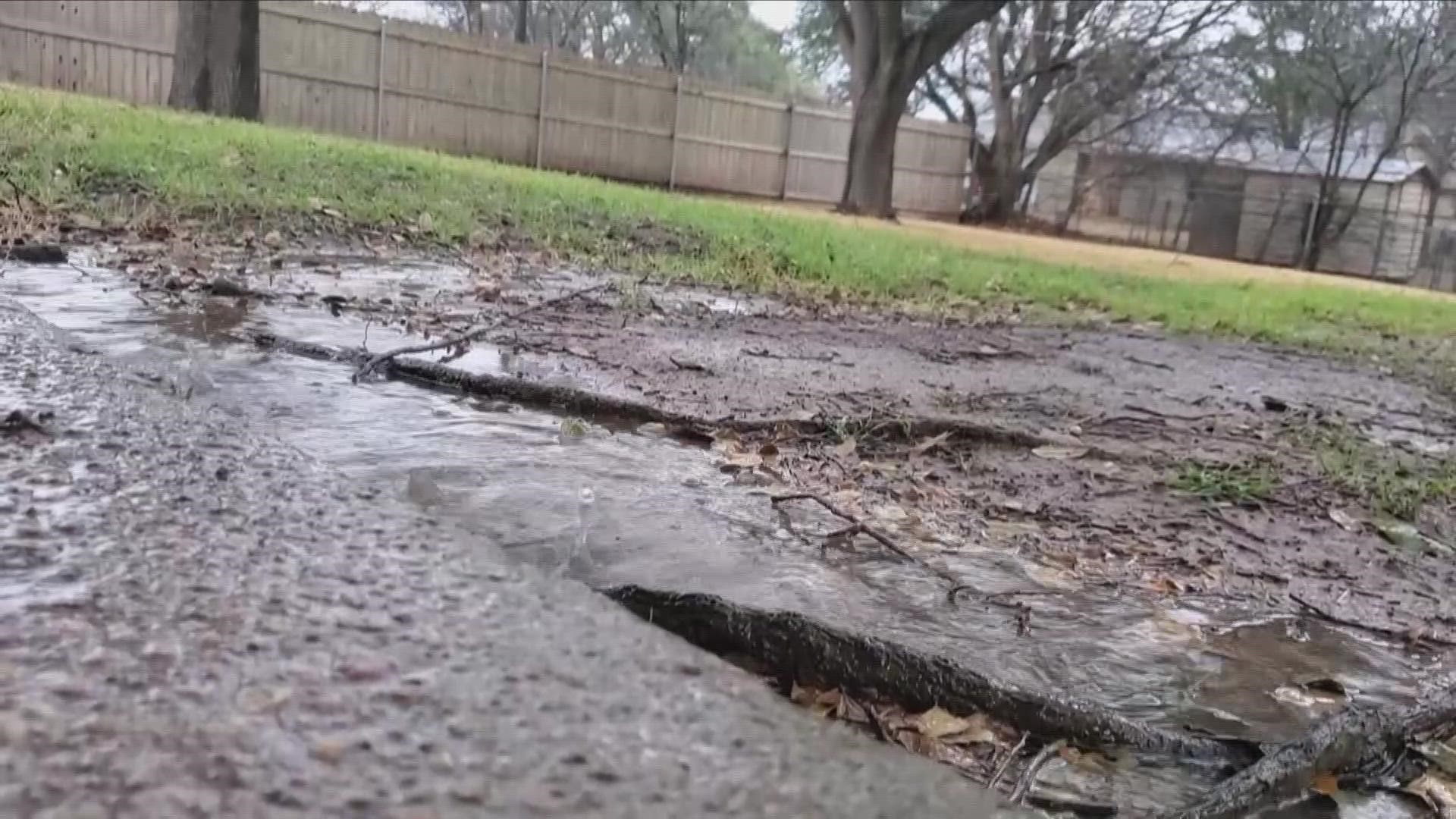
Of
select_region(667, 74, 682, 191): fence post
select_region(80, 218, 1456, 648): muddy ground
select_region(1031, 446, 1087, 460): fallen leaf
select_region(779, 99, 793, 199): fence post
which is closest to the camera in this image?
select_region(80, 218, 1456, 648): muddy ground

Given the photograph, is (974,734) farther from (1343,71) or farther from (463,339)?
(1343,71)

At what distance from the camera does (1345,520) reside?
294 cm

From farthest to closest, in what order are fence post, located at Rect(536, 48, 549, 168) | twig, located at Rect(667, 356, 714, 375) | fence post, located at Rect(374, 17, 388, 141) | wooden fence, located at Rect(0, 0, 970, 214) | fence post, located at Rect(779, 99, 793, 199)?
fence post, located at Rect(779, 99, 793, 199) → fence post, located at Rect(536, 48, 549, 168) → fence post, located at Rect(374, 17, 388, 141) → wooden fence, located at Rect(0, 0, 970, 214) → twig, located at Rect(667, 356, 714, 375)

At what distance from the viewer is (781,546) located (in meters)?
2.18

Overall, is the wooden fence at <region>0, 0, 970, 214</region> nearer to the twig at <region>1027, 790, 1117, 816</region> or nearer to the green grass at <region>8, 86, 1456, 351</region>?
the green grass at <region>8, 86, 1456, 351</region>

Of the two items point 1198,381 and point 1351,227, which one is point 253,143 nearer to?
point 1198,381

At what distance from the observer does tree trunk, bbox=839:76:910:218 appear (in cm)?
1894

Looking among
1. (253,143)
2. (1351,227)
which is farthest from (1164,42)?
(253,143)

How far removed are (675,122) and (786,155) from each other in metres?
2.70

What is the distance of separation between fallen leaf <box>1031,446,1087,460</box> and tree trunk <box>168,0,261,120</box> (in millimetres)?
10910

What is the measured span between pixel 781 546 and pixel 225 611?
1.09 meters

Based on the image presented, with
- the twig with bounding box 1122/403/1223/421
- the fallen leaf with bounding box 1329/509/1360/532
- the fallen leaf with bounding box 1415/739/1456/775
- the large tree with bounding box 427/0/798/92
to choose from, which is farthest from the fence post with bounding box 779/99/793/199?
the fallen leaf with bounding box 1415/739/1456/775

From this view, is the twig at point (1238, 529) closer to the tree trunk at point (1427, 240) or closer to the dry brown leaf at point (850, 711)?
the dry brown leaf at point (850, 711)

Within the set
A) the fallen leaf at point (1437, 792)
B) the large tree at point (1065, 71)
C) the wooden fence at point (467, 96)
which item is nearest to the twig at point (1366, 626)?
the fallen leaf at point (1437, 792)
